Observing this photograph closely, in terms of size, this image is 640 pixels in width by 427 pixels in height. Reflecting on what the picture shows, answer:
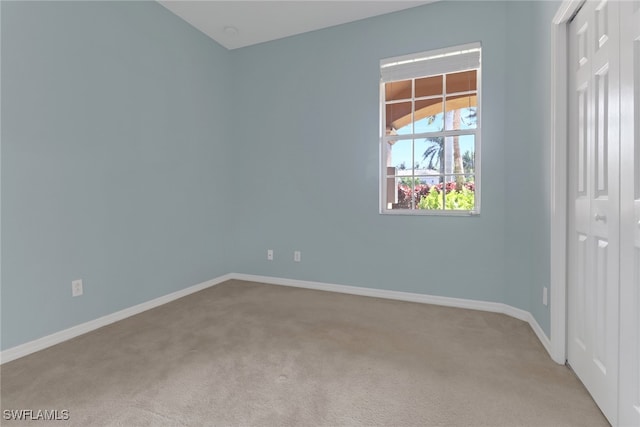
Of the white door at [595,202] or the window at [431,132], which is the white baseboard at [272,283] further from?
the window at [431,132]

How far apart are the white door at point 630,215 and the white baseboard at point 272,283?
2.70 feet

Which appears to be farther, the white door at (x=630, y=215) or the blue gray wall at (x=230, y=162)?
the blue gray wall at (x=230, y=162)

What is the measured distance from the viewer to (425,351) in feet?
6.78

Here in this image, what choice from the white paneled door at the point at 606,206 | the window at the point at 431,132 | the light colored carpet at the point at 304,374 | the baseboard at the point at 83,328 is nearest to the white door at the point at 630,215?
the white paneled door at the point at 606,206

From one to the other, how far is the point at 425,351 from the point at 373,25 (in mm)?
3105

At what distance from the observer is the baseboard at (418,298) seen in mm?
2429

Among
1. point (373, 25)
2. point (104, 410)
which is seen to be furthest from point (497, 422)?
point (373, 25)

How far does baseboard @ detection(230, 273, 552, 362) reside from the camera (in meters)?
2.43

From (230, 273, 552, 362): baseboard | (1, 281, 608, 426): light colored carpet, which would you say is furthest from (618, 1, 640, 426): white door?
(230, 273, 552, 362): baseboard

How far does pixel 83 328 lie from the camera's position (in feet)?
7.80

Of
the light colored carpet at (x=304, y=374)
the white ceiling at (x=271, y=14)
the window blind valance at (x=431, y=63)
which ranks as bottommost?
the light colored carpet at (x=304, y=374)

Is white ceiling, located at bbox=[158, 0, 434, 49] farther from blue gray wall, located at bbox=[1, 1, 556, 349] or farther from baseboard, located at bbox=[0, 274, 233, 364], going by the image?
baseboard, located at bbox=[0, 274, 233, 364]

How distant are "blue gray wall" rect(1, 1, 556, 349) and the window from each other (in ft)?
0.40

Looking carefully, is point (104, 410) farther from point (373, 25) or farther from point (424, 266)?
point (373, 25)
